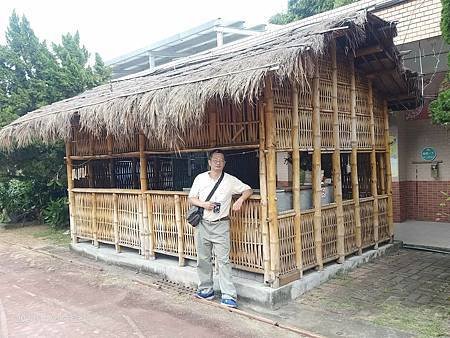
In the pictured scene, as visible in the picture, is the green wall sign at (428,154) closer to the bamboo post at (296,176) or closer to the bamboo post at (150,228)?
the bamboo post at (296,176)

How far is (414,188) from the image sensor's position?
34.5 ft

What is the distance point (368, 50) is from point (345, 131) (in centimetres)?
129

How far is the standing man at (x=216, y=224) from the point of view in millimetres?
5395

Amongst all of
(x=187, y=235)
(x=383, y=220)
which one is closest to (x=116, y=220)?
(x=187, y=235)

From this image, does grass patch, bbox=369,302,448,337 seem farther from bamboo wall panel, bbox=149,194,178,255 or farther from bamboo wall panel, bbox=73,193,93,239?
bamboo wall panel, bbox=73,193,93,239

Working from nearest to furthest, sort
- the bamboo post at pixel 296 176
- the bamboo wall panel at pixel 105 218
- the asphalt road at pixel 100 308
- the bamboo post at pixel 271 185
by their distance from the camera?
the asphalt road at pixel 100 308, the bamboo post at pixel 271 185, the bamboo post at pixel 296 176, the bamboo wall panel at pixel 105 218

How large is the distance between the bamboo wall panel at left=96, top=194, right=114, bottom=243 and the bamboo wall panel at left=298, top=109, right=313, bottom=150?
3966 millimetres

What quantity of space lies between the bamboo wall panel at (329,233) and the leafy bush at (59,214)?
27.8 ft

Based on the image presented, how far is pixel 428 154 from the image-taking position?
10.2 metres

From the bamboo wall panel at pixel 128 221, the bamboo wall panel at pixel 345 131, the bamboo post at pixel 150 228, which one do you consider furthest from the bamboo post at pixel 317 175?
the bamboo wall panel at pixel 128 221

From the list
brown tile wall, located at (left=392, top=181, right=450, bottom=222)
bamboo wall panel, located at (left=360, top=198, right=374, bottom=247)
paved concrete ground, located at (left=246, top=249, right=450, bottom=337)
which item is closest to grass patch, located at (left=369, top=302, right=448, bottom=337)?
paved concrete ground, located at (left=246, top=249, right=450, bottom=337)

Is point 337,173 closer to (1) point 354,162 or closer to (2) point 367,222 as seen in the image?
(1) point 354,162

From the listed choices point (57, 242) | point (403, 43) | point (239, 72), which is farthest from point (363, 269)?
point (57, 242)

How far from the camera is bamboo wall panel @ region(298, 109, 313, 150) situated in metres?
5.90
